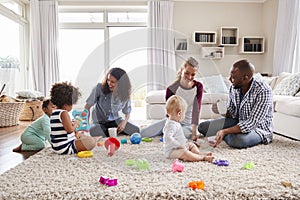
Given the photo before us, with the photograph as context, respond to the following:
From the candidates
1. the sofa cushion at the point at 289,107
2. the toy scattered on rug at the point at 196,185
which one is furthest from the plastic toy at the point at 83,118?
the sofa cushion at the point at 289,107

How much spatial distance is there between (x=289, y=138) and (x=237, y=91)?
0.81 m

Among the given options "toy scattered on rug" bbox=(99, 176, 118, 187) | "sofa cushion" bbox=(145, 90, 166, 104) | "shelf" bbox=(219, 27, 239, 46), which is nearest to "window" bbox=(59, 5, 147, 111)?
"shelf" bbox=(219, 27, 239, 46)

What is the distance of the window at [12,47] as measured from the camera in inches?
182

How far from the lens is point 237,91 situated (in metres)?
2.43

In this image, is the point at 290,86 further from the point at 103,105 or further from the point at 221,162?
the point at 103,105

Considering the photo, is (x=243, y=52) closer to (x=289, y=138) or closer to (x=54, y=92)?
(x=289, y=138)

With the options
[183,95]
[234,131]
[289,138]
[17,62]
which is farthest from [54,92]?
[17,62]

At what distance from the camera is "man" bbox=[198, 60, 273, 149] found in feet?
7.26

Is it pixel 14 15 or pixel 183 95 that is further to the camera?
pixel 14 15

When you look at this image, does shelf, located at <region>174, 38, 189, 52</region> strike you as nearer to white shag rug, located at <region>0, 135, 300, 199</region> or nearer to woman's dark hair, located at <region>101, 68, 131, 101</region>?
woman's dark hair, located at <region>101, 68, 131, 101</region>

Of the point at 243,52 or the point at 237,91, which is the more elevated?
the point at 243,52

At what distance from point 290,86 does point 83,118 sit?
2327 mm

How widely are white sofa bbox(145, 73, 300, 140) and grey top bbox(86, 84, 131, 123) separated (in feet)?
2.14

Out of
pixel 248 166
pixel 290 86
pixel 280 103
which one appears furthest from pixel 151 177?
pixel 290 86
